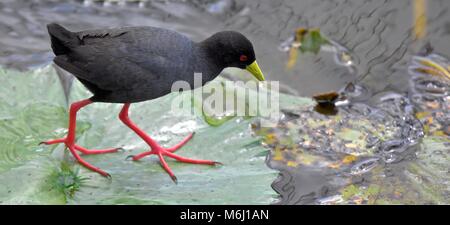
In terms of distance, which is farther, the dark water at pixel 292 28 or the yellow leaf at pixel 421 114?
the dark water at pixel 292 28

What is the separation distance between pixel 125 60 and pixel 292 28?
1941mm

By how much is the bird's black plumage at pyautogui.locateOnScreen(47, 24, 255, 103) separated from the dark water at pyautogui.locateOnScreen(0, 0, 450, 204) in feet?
3.90

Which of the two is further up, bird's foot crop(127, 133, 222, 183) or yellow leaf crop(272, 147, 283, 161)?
yellow leaf crop(272, 147, 283, 161)

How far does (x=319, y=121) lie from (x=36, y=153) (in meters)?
1.52

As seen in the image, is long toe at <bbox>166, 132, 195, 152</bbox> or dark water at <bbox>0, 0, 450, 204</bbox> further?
dark water at <bbox>0, 0, 450, 204</bbox>

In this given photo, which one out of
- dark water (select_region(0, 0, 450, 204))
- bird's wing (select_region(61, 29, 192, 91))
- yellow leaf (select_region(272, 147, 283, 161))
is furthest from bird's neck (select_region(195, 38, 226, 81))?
dark water (select_region(0, 0, 450, 204))

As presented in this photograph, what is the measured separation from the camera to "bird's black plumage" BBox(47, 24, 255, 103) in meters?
3.05

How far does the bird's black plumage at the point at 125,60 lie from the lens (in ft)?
10.0

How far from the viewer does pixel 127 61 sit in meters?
Result: 3.06

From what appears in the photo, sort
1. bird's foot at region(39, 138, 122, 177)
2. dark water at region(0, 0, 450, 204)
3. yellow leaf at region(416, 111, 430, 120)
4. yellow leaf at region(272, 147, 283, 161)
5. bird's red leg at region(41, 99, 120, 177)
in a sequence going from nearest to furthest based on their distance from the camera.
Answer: bird's foot at region(39, 138, 122, 177), bird's red leg at region(41, 99, 120, 177), yellow leaf at region(272, 147, 283, 161), yellow leaf at region(416, 111, 430, 120), dark water at region(0, 0, 450, 204)

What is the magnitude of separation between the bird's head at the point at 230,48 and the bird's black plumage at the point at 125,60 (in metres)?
0.12

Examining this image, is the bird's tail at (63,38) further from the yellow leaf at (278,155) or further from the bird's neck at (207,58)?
the yellow leaf at (278,155)

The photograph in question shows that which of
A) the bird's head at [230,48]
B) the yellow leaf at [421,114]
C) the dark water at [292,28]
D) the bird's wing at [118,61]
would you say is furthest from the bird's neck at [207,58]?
the yellow leaf at [421,114]

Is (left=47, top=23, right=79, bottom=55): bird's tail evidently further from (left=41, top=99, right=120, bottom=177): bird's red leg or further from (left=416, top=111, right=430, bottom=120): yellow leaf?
(left=416, top=111, right=430, bottom=120): yellow leaf
